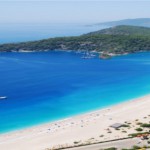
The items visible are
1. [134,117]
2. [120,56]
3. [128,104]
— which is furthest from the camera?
[120,56]

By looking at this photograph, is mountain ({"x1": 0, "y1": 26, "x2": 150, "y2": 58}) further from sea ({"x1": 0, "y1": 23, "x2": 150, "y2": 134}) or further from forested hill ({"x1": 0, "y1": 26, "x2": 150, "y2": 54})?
sea ({"x1": 0, "y1": 23, "x2": 150, "y2": 134})

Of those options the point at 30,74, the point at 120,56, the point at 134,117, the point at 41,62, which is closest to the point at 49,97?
the point at 134,117

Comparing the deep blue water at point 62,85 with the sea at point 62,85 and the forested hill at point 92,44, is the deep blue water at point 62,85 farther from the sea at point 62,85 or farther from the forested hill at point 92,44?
the forested hill at point 92,44

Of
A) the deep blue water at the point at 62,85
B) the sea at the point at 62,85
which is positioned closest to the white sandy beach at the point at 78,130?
the sea at the point at 62,85

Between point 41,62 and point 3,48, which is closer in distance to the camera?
point 41,62

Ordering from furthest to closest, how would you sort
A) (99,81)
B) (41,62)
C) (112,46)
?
(112,46), (41,62), (99,81)

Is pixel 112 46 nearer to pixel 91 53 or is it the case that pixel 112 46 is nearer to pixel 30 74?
pixel 91 53

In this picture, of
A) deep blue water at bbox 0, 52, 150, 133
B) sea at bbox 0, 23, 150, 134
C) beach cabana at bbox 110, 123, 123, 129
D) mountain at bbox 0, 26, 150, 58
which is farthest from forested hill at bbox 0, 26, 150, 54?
beach cabana at bbox 110, 123, 123, 129

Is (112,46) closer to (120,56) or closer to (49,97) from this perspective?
(120,56)
